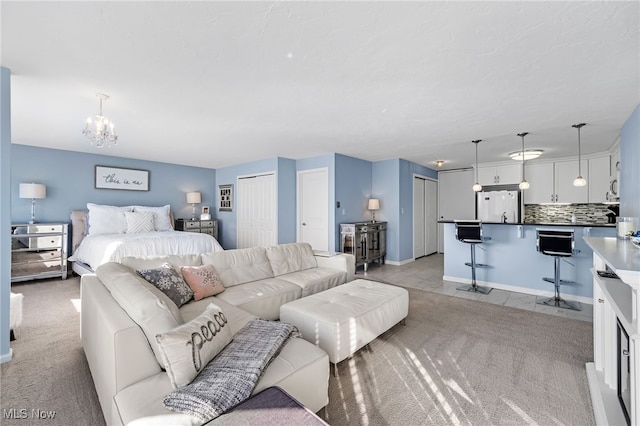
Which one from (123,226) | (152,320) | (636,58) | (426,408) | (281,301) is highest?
(636,58)

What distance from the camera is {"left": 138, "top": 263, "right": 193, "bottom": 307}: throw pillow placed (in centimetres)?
225

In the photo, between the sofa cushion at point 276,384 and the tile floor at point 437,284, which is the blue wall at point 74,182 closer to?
the tile floor at point 437,284

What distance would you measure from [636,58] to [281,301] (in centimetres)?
344

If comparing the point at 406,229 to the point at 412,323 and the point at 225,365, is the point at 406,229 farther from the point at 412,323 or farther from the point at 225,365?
the point at 225,365

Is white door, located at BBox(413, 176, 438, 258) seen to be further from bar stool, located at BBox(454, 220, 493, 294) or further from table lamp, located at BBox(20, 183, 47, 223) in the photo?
table lamp, located at BBox(20, 183, 47, 223)

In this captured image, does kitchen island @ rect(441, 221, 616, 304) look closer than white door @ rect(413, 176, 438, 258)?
Yes

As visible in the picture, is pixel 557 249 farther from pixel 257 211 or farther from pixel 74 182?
pixel 74 182

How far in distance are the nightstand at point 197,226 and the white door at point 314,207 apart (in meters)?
2.40

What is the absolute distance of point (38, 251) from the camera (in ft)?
15.5

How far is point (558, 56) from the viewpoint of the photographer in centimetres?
204

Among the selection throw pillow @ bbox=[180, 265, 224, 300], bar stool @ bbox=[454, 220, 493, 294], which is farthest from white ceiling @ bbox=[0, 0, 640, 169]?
throw pillow @ bbox=[180, 265, 224, 300]

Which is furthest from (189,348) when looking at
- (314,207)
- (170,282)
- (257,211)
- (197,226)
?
(197,226)

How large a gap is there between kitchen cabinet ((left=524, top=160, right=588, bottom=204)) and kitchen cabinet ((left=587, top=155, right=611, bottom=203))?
2.9 inches

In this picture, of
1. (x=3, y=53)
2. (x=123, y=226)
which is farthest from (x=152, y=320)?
(x=123, y=226)
